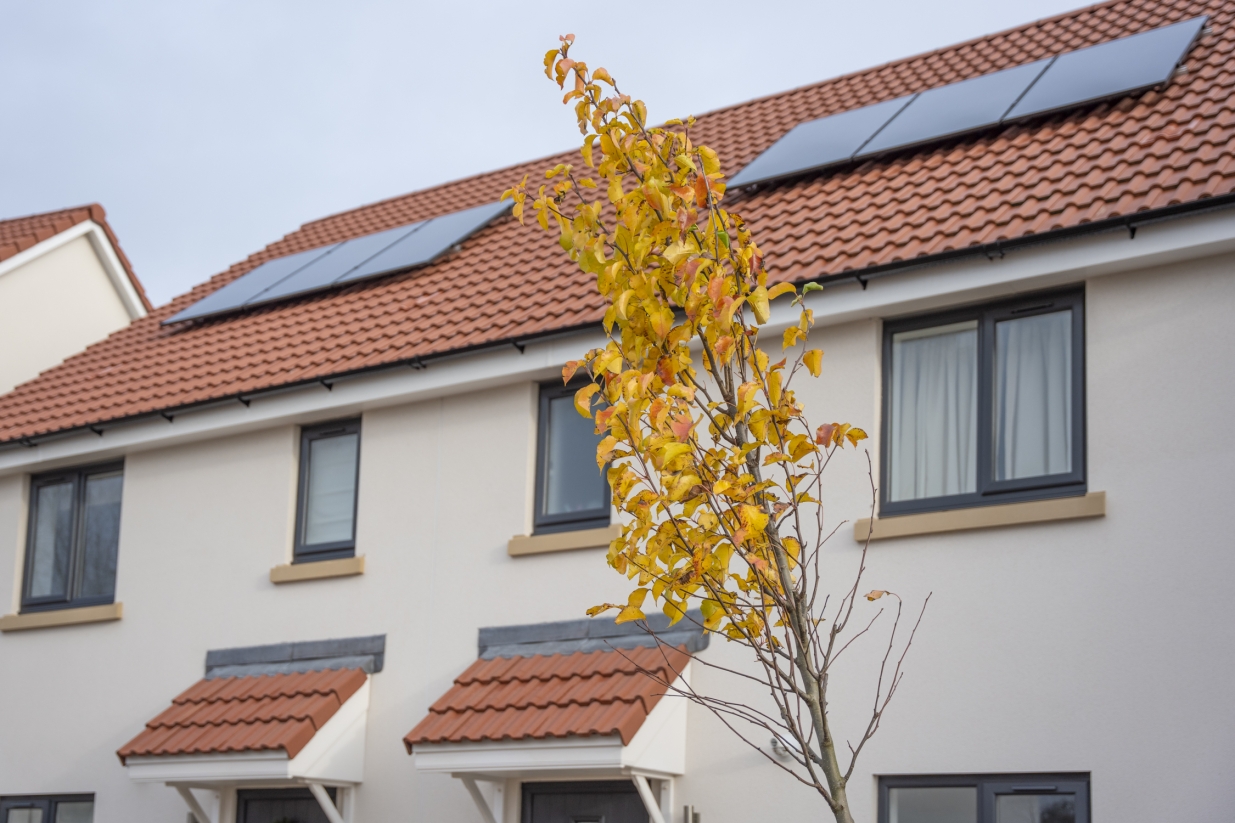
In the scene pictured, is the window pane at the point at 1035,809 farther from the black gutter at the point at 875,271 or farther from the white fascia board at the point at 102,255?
the white fascia board at the point at 102,255

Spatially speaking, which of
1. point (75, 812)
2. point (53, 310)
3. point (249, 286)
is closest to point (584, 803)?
point (75, 812)

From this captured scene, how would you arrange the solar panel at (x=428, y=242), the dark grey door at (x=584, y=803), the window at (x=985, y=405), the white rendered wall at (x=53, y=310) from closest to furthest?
the window at (x=985, y=405) → the dark grey door at (x=584, y=803) → the solar panel at (x=428, y=242) → the white rendered wall at (x=53, y=310)

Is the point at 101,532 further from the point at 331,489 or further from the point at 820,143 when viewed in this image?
the point at 820,143

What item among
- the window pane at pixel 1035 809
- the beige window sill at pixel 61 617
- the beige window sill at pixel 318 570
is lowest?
the window pane at pixel 1035 809

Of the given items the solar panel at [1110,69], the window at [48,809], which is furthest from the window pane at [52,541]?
the solar panel at [1110,69]

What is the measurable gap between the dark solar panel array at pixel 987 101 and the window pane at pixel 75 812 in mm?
8506

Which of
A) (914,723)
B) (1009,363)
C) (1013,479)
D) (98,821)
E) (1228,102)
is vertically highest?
(1228,102)

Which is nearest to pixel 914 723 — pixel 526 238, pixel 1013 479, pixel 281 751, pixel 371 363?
pixel 1013 479

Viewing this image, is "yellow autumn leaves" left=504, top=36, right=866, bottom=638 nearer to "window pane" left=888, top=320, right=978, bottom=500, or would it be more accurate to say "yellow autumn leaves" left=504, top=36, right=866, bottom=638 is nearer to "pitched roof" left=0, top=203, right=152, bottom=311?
"window pane" left=888, top=320, right=978, bottom=500

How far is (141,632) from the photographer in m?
14.1

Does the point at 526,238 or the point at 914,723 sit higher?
the point at 526,238

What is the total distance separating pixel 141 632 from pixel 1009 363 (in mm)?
8690

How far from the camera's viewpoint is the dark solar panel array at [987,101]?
484 inches

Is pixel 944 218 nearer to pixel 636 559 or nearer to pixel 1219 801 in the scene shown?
pixel 1219 801
